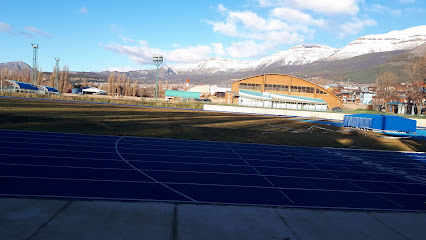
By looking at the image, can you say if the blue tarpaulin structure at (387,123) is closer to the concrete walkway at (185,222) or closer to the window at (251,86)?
the concrete walkway at (185,222)

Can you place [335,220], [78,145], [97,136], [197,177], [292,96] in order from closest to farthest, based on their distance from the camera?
1. [335,220]
2. [197,177]
3. [78,145]
4. [97,136]
5. [292,96]

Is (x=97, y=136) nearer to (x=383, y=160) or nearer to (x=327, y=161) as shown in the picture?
(x=327, y=161)

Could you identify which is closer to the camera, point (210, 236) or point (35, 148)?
point (210, 236)

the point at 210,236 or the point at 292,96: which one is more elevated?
the point at 292,96

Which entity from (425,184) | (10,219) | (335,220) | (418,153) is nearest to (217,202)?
(335,220)

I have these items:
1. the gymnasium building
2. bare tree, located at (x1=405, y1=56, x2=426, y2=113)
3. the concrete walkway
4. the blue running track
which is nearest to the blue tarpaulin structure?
the blue running track

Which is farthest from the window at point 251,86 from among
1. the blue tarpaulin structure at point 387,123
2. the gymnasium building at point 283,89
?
the blue tarpaulin structure at point 387,123

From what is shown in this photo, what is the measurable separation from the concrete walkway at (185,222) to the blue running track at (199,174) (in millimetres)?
697

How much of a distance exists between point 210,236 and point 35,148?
36.3 ft

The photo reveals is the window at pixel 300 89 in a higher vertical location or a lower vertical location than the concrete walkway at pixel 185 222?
higher

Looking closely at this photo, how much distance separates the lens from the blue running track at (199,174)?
8477 mm

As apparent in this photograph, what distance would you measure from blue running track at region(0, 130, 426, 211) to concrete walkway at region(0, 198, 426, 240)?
70 cm

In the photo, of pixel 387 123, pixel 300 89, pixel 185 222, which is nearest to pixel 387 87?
pixel 300 89

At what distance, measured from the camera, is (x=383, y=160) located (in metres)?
16.7
